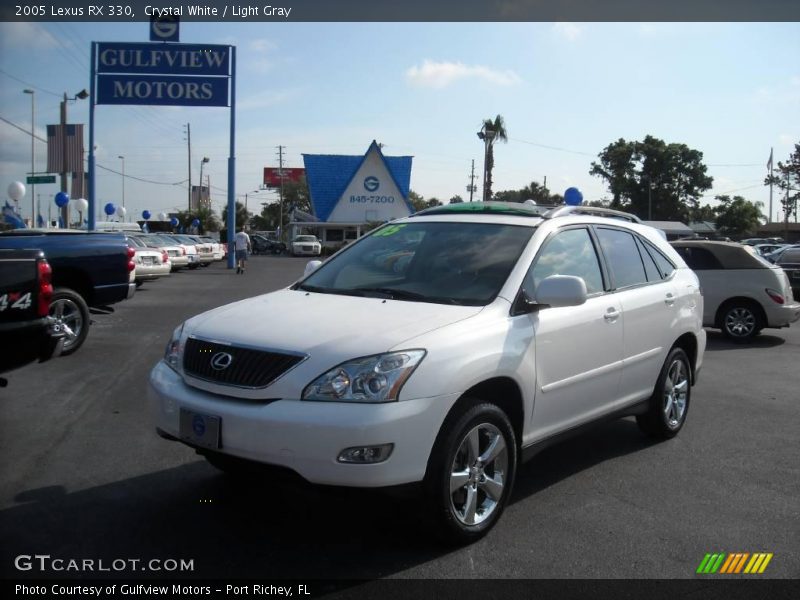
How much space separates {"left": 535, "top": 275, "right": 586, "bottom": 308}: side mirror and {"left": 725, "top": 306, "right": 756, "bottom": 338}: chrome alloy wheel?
8858 mm

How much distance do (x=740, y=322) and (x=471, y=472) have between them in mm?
9638

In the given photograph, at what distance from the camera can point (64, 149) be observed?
107ft

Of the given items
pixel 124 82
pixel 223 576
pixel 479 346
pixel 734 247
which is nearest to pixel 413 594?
pixel 223 576

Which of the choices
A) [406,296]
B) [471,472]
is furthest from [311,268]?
[471,472]

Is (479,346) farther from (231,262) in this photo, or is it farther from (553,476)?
(231,262)

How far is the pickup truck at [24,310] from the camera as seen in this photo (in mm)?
5629

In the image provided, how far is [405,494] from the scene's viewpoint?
141 inches

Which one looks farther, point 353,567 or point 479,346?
point 479,346

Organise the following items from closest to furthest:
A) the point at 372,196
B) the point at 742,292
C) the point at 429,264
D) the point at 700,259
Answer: the point at 429,264 < the point at 742,292 < the point at 700,259 < the point at 372,196

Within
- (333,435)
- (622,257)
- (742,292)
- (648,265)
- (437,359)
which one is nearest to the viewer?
(333,435)

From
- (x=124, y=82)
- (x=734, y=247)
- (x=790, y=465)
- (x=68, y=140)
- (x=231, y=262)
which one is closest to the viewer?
(x=790, y=465)

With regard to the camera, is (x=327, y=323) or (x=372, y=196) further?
(x=372, y=196)

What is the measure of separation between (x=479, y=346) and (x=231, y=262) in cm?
3238

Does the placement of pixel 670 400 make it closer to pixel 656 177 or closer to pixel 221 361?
pixel 221 361
